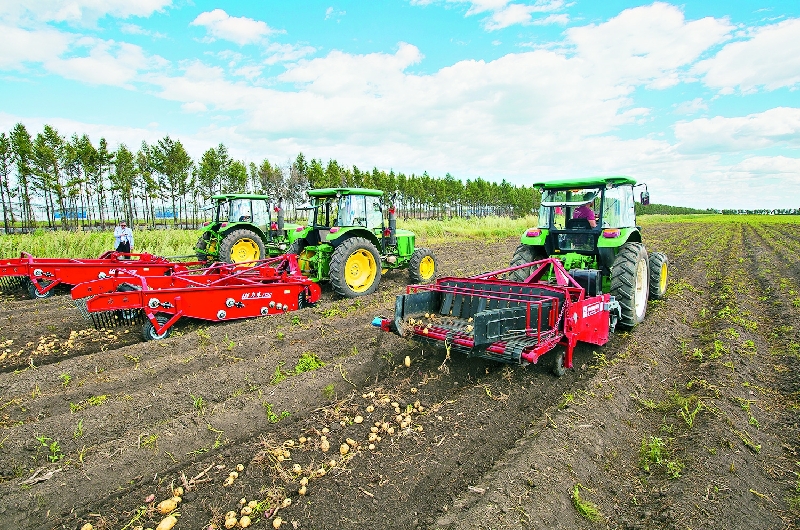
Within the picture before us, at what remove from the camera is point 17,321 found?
706 cm

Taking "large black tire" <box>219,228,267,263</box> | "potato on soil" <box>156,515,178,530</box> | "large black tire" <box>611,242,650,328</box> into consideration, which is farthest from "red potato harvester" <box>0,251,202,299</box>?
"large black tire" <box>611,242,650,328</box>

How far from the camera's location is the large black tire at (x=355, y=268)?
26.9 ft

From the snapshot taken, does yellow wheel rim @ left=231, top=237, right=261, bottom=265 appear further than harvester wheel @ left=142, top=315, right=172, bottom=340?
Yes

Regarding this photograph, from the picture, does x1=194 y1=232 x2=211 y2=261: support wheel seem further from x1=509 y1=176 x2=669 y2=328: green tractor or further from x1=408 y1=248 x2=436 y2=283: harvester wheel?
x1=509 y1=176 x2=669 y2=328: green tractor

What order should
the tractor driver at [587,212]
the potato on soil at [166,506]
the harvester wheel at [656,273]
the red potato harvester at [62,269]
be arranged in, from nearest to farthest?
the potato on soil at [166,506], the tractor driver at [587,212], the harvester wheel at [656,273], the red potato harvester at [62,269]

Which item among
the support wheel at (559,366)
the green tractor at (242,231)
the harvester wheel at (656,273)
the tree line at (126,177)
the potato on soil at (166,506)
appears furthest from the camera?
the tree line at (126,177)

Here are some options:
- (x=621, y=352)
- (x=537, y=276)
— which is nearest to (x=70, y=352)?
(x=537, y=276)

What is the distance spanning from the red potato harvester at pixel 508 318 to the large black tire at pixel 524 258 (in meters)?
0.71

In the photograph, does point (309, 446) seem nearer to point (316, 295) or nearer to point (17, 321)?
point (316, 295)

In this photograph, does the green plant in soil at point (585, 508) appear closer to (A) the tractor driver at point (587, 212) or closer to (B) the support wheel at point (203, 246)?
(A) the tractor driver at point (587, 212)

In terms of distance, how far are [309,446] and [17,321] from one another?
633 centimetres

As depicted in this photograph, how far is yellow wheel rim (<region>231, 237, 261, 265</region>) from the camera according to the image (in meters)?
10.7

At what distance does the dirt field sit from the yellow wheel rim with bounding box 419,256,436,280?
3.68 metres

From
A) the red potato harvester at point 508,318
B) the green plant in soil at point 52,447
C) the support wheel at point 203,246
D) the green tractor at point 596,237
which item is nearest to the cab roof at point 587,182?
the green tractor at point 596,237
